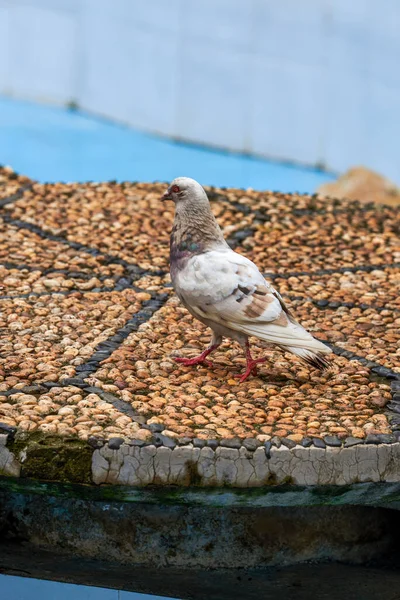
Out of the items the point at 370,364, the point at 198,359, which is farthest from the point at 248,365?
the point at 370,364

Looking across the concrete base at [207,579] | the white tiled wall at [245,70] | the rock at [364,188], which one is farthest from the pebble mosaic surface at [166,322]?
the white tiled wall at [245,70]

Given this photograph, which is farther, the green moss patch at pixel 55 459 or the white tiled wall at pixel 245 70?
the white tiled wall at pixel 245 70

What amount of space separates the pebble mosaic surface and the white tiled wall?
140 inches

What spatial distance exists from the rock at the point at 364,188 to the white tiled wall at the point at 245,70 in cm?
50

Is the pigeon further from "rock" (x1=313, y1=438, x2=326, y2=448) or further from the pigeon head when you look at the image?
"rock" (x1=313, y1=438, x2=326, y2=448)

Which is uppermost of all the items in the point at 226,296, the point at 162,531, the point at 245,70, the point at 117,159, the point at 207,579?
the point at 226,296

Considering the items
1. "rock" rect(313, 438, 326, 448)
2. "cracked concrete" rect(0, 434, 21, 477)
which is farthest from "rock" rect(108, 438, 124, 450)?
"rock" rect(313, 438, 326, 448)

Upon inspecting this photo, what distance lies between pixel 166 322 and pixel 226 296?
856mm

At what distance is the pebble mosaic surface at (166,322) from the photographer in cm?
384

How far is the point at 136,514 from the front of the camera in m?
3.98

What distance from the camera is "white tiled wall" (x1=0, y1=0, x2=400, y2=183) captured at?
10.2 meters

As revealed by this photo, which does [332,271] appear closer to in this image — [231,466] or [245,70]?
[231,466]

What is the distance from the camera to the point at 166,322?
4871 millimetres

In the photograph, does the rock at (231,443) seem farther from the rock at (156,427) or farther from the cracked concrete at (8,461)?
the cracked concrete at (8,461)
